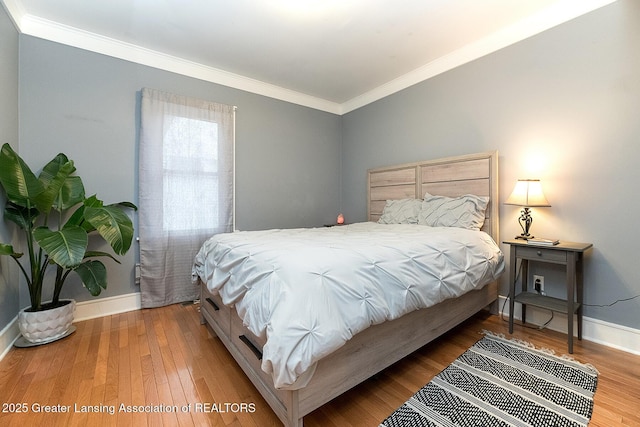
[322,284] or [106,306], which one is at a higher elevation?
[322,284]

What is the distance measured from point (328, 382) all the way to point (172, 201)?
7.81 feet

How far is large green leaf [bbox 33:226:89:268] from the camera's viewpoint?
5.68 ft

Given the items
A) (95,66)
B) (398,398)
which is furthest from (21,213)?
(398,398)

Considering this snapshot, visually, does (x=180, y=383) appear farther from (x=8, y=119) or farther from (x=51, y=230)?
(x=8, y=119)

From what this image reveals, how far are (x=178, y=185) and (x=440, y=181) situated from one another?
2765 millimetres

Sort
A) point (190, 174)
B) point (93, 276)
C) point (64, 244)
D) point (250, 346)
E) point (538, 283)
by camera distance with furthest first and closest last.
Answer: point (190, 174) < point (538, 283) < point (93, 276) < point (64, 244) < point (250, 346)

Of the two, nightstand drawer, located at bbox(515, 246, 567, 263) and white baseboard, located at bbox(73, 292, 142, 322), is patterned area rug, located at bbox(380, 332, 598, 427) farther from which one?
white baseboard, located at bbox(73, 292, 142, 322)

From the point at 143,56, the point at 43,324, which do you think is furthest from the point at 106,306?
the point at 143,56

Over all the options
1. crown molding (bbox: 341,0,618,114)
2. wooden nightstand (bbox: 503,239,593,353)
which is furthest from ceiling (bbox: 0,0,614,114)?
wooden nightstand (bbox: 503,239,593,353)

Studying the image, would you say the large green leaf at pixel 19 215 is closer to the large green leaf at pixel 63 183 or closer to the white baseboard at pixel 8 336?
the large green leaf at pixel 63 183

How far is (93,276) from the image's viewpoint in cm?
214

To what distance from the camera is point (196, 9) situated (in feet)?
7.14

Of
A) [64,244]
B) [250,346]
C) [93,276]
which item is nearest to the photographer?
[250,346]

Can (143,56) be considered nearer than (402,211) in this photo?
Yes
